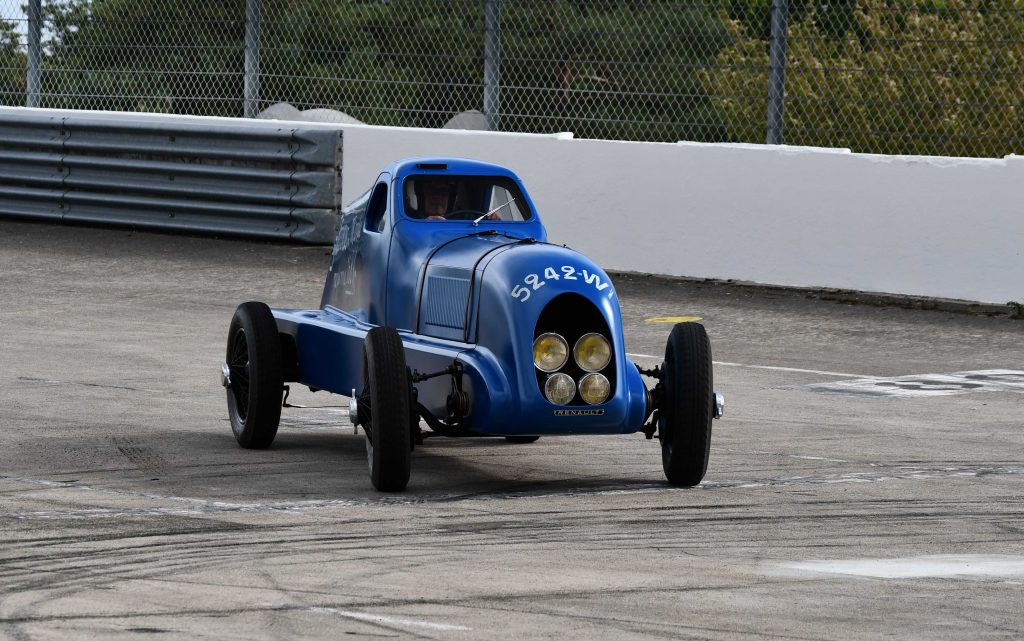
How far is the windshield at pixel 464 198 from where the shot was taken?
917 centimetres

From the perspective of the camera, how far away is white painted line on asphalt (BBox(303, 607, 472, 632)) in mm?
5480

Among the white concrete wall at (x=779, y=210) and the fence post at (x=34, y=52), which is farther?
the fence post at (x=34, y=52)

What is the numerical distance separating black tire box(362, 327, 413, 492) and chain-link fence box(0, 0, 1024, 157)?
8668mm

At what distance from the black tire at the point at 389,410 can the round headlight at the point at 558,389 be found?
Result: 578 mm

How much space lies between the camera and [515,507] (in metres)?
7.62

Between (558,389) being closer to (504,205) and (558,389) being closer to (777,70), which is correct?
(504,205)

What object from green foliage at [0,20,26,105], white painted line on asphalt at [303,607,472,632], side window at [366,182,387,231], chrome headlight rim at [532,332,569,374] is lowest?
white painted line on asphalt at [303,607,472,632]

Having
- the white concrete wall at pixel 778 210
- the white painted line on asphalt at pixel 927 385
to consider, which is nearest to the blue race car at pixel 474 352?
the white painted line on asphalt at pixel 927 385

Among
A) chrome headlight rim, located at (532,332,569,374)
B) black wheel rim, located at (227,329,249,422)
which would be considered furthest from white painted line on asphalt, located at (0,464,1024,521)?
black wheel rim, located at (227,329,249,422)

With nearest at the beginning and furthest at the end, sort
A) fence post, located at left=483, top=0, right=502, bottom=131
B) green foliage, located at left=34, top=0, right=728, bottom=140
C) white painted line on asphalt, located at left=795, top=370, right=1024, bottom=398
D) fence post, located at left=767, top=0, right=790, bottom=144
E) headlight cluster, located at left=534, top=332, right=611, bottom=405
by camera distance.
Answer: headlight cluster, located at left=534, top=332, right=611, bottom=405 → white painted line on asphalt, located at left=795, top=370, right=1024, bottom=398 → fence post, located at left=767, top=0, right=790, bottom=144 → green foliage, located at left=34, top=0, right=728, bottom=140 → fence post, located at left=483, top=0, right=502, bottom=131

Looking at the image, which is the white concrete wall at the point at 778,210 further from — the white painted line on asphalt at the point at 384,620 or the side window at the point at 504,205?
the white painted line on asphalt at the point at 384,620

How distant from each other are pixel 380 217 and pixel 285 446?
4.02 ft

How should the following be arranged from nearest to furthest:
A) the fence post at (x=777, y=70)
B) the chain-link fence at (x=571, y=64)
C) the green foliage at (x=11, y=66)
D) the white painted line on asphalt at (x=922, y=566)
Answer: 1. the white painted line on asphalt at (x=922, y=566)
2. the chain-link fence at (x=571, y=64)
3. the fence post at (x=777, y=70)
4. the green foliage at (x=11, y=66)

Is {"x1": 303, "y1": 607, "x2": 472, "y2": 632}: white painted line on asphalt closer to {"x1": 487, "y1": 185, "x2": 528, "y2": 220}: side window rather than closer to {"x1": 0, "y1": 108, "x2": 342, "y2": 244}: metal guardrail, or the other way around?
{"x1": 487, "y1": 185, "x2": 528, "y2": 220}: side window
